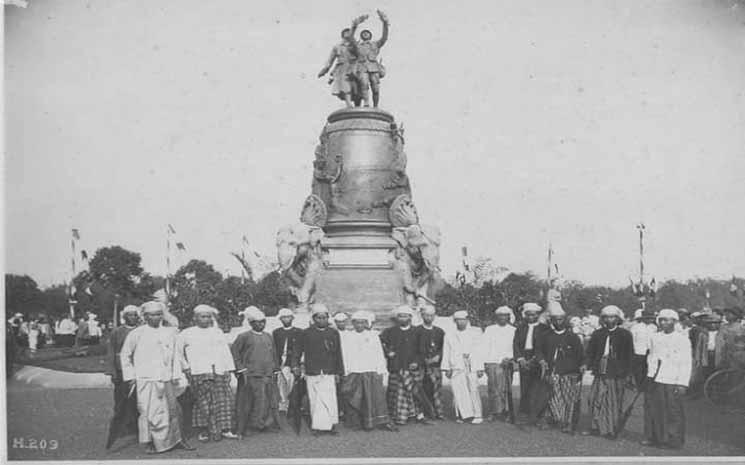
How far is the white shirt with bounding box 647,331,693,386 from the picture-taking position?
863cm

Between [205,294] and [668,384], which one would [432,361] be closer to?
[668,384]

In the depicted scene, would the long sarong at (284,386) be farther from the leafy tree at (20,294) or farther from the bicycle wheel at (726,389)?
the bicycle wheel at (726,389)

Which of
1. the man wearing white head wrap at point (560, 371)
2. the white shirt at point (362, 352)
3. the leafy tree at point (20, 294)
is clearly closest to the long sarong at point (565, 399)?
the man wearing white head wrap at point (560, 371)

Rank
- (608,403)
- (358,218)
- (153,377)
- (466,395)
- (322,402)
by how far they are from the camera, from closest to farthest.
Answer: (153,377), (608,403), (322,402), (466,395), (358,218)

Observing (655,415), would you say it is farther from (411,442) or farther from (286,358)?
(286,358)

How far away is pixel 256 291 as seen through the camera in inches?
791

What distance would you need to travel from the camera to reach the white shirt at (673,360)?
8633 mm

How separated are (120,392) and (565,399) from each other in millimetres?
5256

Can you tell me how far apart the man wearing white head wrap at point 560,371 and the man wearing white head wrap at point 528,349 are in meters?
0.17

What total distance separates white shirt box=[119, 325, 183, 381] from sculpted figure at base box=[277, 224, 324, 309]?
653 cm

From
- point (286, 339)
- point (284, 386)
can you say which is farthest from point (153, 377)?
point (284, 386)

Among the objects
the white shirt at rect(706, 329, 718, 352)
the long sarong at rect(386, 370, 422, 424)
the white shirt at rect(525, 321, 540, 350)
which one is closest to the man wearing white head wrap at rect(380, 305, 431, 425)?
the long sarong at rect(386, 370, 422, 424)

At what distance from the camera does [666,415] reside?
869cm

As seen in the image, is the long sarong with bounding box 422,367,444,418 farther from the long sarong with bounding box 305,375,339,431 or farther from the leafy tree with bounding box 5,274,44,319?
the leafy tree with bounding box 5,274,44,319
